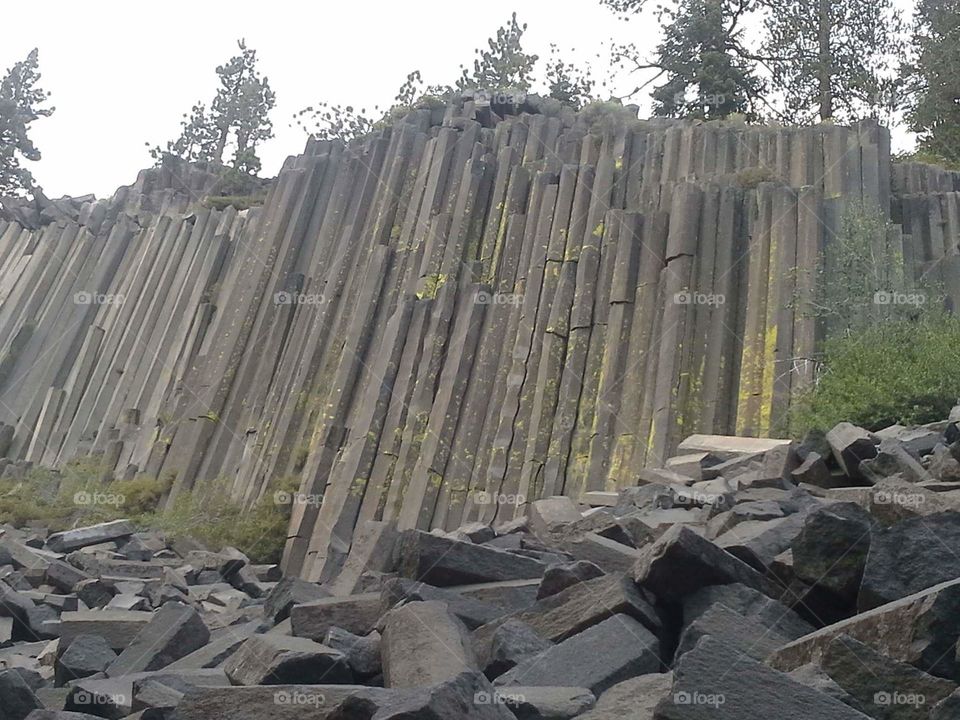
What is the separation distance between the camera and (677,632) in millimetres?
5105

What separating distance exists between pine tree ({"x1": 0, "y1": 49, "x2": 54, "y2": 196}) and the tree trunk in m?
30.1

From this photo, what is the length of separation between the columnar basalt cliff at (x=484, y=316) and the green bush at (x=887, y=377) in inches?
26.7

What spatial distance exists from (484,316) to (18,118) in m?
35.8

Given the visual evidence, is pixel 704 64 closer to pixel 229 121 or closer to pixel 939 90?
pixel 939 90

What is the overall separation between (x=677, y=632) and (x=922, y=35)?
25800 mm

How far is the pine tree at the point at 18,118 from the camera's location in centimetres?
4362

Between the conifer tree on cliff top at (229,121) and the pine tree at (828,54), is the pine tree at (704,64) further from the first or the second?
the conifer tree on cliff top at (229,121)

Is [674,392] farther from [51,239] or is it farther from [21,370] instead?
[51,239]

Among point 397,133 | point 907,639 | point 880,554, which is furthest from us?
point 397,133

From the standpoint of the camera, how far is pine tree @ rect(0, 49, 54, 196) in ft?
143

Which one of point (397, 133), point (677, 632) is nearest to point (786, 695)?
point (677, 632)

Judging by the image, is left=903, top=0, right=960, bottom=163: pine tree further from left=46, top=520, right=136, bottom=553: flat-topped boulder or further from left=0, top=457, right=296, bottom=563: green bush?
left=46, top=520, right=136, bottom=553: flat-topped boulder

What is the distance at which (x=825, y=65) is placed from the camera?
86.5ft

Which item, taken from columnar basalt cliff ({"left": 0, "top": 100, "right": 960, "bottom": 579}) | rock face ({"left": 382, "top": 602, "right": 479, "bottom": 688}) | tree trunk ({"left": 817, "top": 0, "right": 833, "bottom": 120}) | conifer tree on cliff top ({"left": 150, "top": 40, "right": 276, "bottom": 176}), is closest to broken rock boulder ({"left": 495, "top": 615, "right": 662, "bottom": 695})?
rock face ({"left": 382, "top": 602, "right": 479, "bottom": 688})
